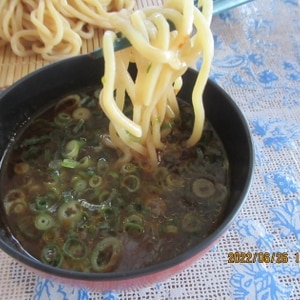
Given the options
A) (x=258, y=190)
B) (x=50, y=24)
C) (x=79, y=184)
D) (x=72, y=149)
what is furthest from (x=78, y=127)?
(x=50, y=24)

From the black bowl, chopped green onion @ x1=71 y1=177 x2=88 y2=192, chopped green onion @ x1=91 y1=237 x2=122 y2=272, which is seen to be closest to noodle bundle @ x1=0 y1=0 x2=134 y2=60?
the black bowl

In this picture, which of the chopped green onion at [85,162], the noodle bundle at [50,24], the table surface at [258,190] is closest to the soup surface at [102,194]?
the chopped green onion at [85,162]

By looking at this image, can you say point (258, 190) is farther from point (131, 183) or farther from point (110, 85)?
point (110, 85)

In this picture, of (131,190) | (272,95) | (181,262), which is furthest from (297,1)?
(181,262)

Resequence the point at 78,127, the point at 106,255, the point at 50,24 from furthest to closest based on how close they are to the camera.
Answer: the point at 50,24 < the point at 78,127 < the point at 106,255

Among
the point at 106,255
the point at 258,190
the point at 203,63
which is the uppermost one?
the point at 203,63
